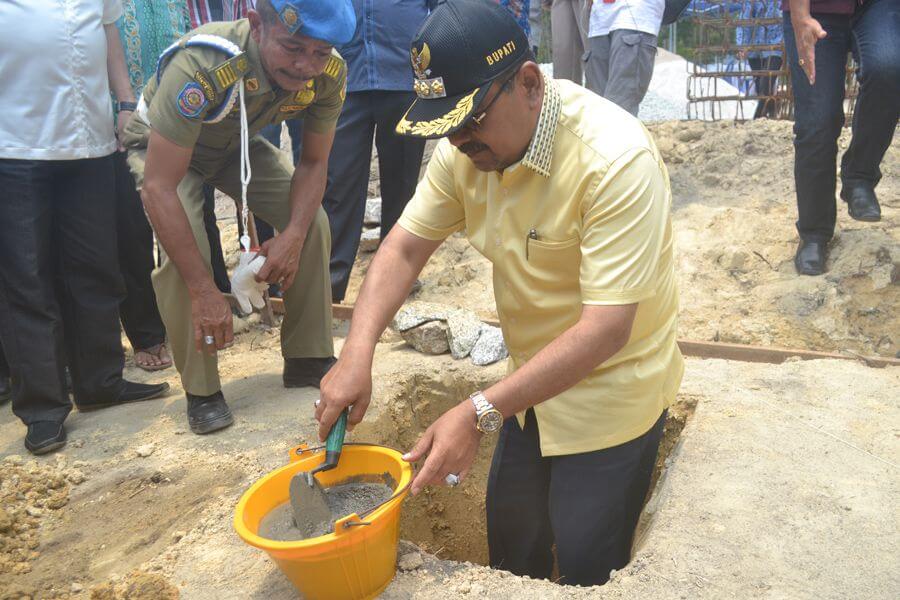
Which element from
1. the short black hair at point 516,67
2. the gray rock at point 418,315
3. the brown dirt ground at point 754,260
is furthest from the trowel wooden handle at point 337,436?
the brown dirt ground at point 754,260

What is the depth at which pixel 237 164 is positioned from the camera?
11.0 ft

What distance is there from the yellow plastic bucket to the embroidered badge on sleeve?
1310 mm

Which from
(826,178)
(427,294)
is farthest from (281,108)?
(826,178)

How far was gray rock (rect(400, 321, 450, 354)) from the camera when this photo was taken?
12.5 feet

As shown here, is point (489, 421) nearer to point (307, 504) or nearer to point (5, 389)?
point (307, 504)

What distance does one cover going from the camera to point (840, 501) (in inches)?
94.4

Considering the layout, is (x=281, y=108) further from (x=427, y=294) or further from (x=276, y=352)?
(x=427, y=294)

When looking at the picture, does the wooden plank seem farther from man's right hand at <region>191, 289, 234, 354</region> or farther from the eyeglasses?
the eyeglasses

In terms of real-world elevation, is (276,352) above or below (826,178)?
below

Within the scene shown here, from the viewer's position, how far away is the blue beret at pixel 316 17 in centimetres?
271

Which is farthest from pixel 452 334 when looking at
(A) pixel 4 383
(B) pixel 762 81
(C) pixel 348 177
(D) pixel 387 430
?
(B) pixel 762 81

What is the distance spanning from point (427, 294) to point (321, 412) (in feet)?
10.2

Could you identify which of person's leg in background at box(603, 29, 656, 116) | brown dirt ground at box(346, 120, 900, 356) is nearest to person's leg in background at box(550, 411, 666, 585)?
brown dirt ground at box(346, 120, 900, 356)

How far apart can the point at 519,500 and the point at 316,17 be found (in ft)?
5.87
